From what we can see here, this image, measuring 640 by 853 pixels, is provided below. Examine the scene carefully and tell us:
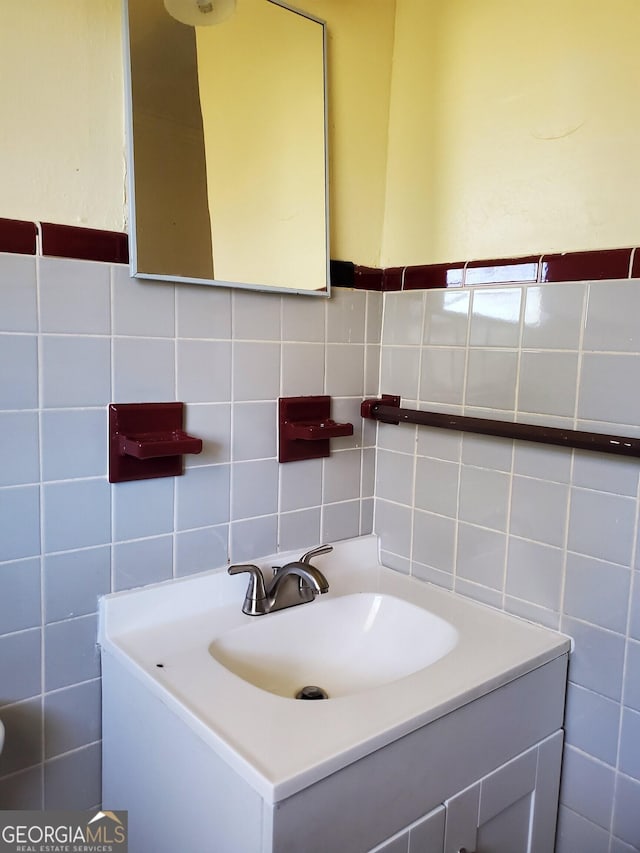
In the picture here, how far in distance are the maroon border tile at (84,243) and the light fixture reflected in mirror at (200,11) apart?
1.29 feet

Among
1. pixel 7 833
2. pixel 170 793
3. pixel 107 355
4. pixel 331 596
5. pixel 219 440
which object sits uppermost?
pixel 107 355

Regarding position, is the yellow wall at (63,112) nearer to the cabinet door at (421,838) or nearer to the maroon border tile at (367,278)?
the maroon border tile at (367,278)

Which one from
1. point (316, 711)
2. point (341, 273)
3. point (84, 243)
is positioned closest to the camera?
point (316, 711)

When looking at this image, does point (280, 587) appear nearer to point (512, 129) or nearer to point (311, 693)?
point (311, 693)

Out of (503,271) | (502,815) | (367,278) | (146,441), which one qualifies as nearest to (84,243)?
(146,441)

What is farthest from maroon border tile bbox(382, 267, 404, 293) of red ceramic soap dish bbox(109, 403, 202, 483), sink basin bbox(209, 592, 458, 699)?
sink basin bbox(209, 592, 458, 699)

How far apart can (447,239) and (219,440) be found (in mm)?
617

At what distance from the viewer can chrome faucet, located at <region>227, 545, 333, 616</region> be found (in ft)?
3.79

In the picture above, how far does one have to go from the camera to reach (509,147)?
3.80 feet

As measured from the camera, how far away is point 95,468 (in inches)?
40.9

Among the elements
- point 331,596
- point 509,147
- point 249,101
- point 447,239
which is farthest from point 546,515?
point 249,101

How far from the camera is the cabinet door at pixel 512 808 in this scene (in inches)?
38.2

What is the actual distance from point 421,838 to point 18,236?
1071 mm

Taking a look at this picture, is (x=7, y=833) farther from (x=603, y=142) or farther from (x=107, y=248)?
(x=603, y=142)
